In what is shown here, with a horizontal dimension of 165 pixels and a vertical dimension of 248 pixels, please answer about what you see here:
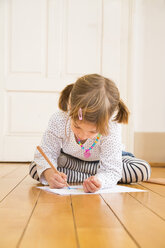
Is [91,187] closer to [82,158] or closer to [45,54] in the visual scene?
[82,158]

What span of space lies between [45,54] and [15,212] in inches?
77.2

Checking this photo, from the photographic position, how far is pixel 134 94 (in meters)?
2.71

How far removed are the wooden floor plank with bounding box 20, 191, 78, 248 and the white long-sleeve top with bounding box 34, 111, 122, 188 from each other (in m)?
0.30

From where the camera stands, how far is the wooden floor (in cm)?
60

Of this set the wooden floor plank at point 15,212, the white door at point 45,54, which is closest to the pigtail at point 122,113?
the wooden floor plank at point 15,212

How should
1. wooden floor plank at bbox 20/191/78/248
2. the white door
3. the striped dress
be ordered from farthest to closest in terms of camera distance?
the white door → the striped dress → wooden floor plank at bbox 20/191/78/248

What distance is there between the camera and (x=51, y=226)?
0.70 m

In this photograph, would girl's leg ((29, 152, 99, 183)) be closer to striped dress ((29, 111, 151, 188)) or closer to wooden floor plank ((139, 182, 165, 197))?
striped dress ((29, 111, 151, 188))

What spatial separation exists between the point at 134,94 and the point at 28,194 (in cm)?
175

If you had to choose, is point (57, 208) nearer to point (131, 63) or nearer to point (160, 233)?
point (160, 233)

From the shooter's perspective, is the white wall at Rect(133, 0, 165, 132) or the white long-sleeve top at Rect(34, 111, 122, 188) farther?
the white wall at Rect(133, 0, 165, 132)

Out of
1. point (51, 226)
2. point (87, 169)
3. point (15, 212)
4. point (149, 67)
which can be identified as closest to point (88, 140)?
point (87, 169)

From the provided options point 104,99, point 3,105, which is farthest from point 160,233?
point 3,105

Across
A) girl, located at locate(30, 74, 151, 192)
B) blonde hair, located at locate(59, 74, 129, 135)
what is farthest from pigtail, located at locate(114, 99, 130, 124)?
blonde hair, located at locate(59, 74, 129, 135)
